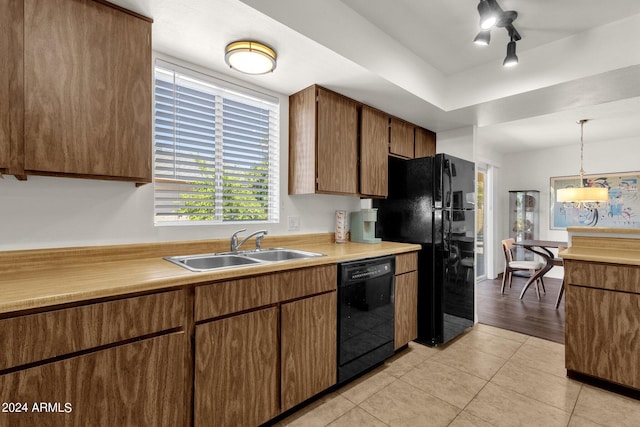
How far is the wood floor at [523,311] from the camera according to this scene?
317 centimetres

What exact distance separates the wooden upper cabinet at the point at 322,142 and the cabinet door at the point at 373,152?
0.08 metres

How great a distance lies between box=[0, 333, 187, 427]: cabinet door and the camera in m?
1.04

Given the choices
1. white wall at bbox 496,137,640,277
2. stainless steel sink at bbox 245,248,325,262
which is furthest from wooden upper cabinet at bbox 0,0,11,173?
white wall at bbox 496,137,640,277

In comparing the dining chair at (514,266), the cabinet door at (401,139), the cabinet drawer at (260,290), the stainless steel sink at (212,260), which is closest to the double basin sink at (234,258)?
the stainless steel sink at (212,260)

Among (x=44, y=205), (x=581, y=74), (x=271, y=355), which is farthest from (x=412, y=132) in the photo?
(x=44, y=205)

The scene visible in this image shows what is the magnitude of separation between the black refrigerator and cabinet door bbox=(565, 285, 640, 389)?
842mm

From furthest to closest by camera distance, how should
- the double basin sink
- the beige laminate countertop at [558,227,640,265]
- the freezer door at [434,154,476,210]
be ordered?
the freezer door at [434,154,476,210] < the beige laminate countertop at [558,227,640,265] < the double basin sink

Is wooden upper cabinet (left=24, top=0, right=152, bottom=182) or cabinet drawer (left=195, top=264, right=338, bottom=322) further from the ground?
wooden upper cabinet (left=24, top=0, right=152, bottom=182)

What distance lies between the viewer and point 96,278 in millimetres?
1303

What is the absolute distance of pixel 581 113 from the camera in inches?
144

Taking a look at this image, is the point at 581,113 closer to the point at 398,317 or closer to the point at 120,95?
the point at 398,317

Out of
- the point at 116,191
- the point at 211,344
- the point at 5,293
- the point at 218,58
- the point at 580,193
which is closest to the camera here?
the point at 5,293

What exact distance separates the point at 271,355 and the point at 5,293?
114 centimetres

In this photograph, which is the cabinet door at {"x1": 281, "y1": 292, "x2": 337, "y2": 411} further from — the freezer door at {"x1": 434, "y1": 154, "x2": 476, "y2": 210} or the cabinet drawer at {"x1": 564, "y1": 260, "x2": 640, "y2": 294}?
the cabinet drawer at {"x1": 564, "y1": 260, "x2": 640, "y2": 294}
